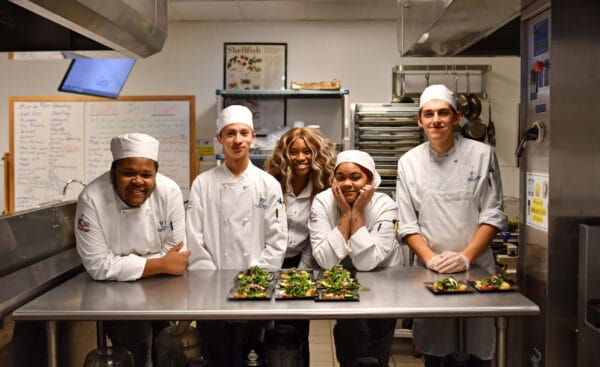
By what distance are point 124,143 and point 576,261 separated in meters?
1.79

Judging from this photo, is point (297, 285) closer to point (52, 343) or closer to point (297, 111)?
point (52, 343)

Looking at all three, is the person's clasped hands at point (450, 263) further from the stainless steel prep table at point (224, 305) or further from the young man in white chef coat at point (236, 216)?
the young man in white chef coat at point (236, 216)

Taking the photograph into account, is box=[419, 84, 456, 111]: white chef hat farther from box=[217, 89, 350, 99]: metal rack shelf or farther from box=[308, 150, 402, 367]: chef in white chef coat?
box=[217, 89, 350, 99]: metal rack shelf

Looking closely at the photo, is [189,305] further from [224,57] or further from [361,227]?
[224,57]

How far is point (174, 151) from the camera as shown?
538cm

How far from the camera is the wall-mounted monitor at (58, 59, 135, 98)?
423 centimetres

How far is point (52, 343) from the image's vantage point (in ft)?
6.56

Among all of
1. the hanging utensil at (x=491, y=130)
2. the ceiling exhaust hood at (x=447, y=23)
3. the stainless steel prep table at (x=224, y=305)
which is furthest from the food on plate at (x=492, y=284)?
the hanging utensil at (x=491, y=130)

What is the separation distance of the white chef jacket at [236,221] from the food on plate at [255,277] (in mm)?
301

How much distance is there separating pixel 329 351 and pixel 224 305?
2524 millimetres

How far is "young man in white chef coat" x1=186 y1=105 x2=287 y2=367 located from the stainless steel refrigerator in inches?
46.0

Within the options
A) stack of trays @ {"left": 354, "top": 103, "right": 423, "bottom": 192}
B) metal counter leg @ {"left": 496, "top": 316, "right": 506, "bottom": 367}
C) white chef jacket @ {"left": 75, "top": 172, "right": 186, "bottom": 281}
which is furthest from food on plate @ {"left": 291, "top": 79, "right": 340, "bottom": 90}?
metal counter leg @ {"left": 496, "top": 316, "right": 506, "bottom": 367}

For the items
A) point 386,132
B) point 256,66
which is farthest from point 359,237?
point 256,66

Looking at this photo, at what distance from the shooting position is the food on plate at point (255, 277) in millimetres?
2180
